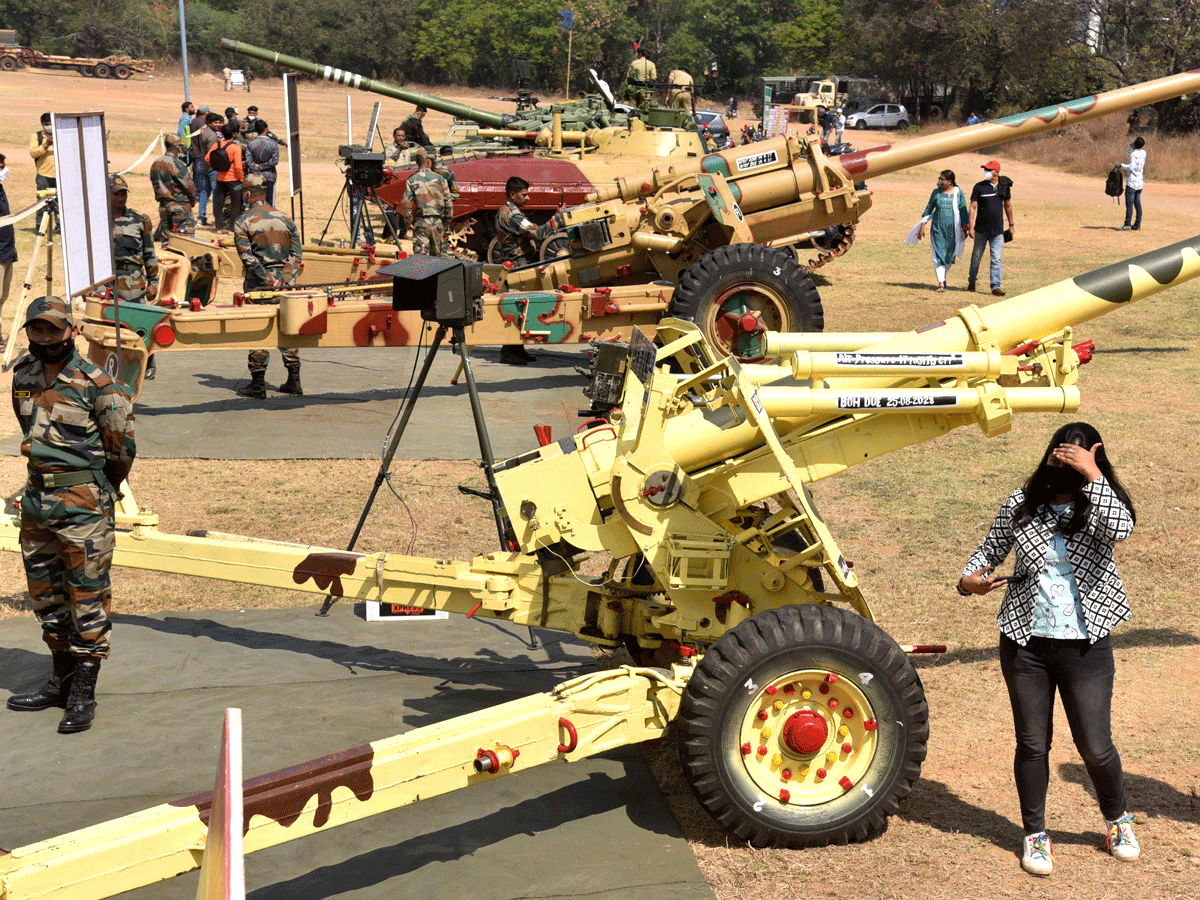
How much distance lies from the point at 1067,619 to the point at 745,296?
724 cm

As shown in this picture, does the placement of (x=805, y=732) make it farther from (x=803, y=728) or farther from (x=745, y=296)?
(x=745, y=296)

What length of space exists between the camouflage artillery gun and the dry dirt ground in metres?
0.33

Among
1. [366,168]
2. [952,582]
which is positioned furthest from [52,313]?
[366,168]

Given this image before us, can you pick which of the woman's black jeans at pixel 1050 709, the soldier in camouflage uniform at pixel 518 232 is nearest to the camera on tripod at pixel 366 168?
the soldier in camouflage uniform at pixel 518 232

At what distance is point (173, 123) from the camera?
39500 mm

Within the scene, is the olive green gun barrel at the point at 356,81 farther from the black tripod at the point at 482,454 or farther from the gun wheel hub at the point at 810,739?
the gun wheel hub at the point at 810,739

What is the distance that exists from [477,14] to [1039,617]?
207ft

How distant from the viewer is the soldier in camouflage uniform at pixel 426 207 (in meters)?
14.8

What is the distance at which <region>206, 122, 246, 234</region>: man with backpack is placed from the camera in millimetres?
19891

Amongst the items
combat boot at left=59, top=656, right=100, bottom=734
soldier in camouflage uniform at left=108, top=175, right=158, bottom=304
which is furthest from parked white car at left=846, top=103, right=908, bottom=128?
combat boot at left=59, top=656, right=100, bottom=734

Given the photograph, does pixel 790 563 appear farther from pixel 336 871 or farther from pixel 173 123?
pixel 173 123

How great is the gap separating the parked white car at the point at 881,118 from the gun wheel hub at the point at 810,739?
49191 millimetres

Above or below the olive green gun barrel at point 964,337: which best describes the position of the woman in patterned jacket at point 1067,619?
below

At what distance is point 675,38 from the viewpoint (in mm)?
67000
